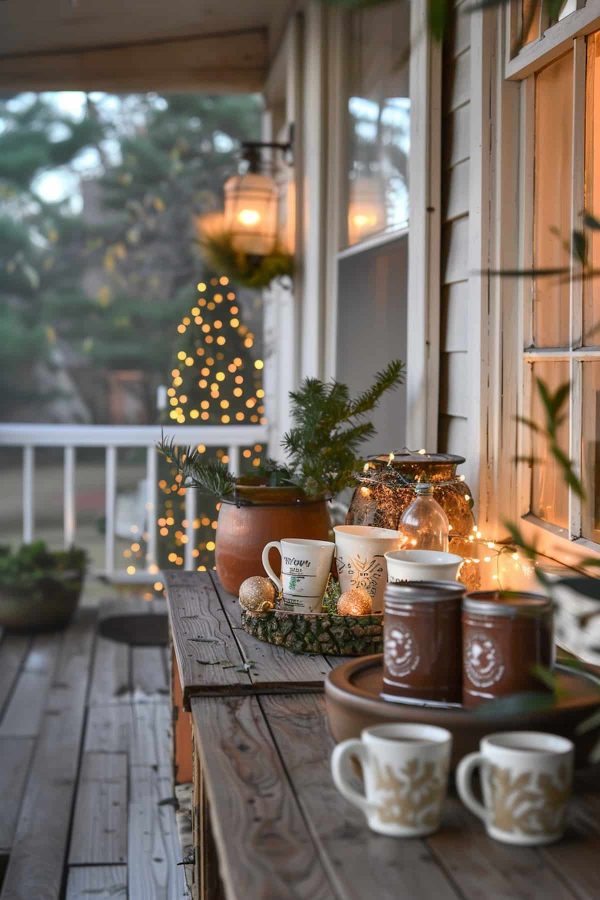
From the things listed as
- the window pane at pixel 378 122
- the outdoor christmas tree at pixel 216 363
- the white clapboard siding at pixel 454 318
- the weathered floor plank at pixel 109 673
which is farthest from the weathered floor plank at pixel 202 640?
the outdoor christmas tree at pixel 216 363

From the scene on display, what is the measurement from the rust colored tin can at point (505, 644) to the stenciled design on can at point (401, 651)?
0.06 m

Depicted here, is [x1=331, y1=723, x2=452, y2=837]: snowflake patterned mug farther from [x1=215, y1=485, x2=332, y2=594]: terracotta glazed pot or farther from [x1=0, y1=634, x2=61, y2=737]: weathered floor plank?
[x1=0, y1=634, x2=61, y2=737]: weathered floor plank

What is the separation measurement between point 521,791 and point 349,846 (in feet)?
0.52

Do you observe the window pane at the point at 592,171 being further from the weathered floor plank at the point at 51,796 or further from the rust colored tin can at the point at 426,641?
the weathered floor plank at the point at 51,796

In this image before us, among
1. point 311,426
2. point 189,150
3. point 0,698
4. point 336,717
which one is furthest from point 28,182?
point 336,717

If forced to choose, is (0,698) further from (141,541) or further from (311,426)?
(311,426)

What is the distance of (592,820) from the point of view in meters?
1.01

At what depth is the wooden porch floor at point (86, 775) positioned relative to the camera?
7.87 ft

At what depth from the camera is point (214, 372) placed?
437 cm

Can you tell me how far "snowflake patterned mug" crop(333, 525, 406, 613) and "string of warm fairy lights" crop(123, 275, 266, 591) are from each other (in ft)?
8.62

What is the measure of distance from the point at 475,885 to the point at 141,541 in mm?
4320

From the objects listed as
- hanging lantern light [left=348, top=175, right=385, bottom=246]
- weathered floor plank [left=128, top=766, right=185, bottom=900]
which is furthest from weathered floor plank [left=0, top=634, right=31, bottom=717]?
hanging lantern light [left=348, top=175, right=385, bottom=246]

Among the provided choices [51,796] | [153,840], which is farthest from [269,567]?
[51,796]

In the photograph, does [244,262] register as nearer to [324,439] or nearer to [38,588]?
[38,588]
